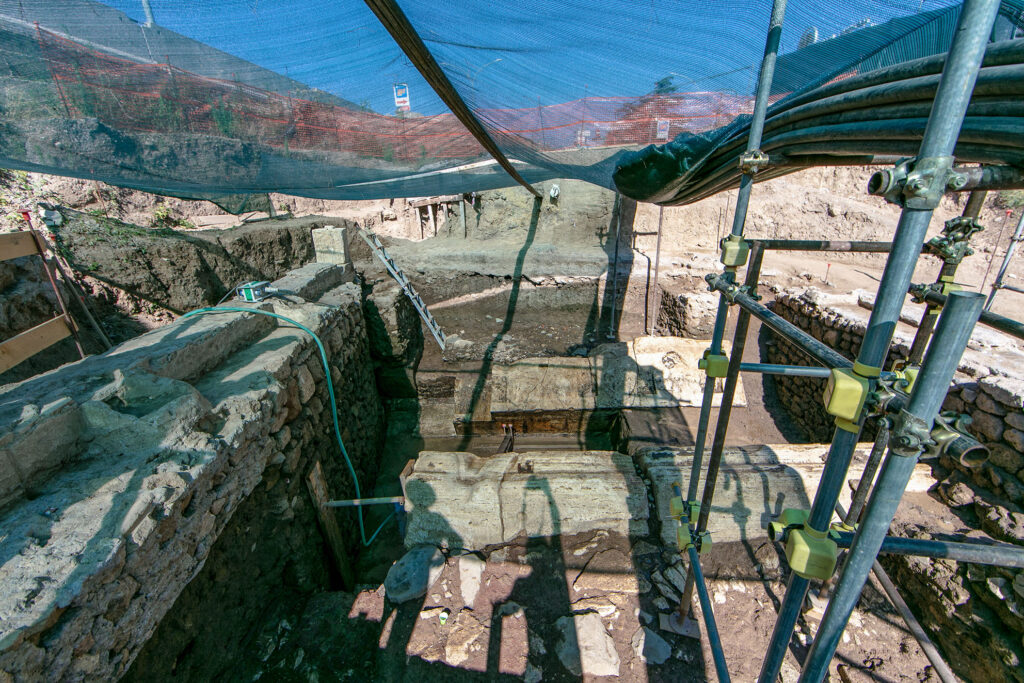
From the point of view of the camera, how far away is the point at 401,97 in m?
2.88

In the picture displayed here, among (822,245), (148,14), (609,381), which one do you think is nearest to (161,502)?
(148,14)

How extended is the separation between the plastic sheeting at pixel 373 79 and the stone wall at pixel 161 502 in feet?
4.18

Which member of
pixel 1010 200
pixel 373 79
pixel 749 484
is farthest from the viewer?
pixel 1010 200

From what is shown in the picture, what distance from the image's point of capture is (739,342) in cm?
175

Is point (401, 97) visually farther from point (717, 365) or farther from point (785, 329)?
point (785, 329)

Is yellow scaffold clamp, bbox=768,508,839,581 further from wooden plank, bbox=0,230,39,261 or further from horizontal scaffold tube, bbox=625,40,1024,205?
wooden plank, bbox=0,230,39,261

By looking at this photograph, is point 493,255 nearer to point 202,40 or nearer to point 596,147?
point 596,147

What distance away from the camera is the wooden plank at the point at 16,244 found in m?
2.66

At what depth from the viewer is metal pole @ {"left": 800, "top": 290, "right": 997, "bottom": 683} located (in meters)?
0.71

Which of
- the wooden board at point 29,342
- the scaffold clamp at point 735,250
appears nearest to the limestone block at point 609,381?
the scaffold clamp at point 735,250

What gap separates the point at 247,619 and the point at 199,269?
5.31 meters

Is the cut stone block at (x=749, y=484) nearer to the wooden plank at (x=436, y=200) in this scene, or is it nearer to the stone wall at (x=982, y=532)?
the stone wall at (x=982, y=532)

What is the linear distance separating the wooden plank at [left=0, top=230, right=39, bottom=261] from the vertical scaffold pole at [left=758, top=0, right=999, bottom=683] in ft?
14.5

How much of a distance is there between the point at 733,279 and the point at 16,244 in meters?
4.47
